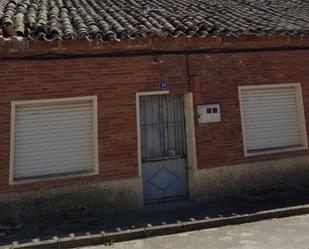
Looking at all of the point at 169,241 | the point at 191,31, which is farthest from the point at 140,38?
the point at 169,241

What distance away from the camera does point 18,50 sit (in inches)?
256

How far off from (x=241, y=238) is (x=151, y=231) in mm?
1518

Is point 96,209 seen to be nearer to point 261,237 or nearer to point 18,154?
point 18,154

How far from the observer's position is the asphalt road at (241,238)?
17.2ft

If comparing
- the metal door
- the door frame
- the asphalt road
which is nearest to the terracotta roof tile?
the door frame

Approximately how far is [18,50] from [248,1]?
7978 mm

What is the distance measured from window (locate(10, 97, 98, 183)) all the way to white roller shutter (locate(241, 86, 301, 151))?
370 cm

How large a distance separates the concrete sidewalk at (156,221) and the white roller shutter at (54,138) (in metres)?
1.10

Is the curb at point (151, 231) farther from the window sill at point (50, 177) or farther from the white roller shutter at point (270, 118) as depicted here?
the white roller shutter at point (270, 118)

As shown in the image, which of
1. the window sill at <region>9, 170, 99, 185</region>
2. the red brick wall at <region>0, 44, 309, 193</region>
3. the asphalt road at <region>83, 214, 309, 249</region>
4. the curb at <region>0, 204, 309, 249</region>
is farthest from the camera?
the red brick wall at <region>0, 44, 309, 193</region>

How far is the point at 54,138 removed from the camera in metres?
6.80

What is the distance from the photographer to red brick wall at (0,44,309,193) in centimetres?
660

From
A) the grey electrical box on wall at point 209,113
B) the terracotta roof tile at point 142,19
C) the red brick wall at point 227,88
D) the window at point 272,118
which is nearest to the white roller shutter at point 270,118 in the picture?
the window at point 272,118

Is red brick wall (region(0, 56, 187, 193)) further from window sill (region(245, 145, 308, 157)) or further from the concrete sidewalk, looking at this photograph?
window sill (region(245, 145, 308, 157))
